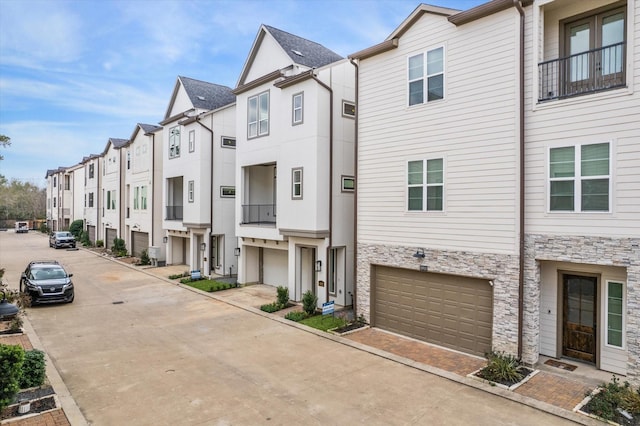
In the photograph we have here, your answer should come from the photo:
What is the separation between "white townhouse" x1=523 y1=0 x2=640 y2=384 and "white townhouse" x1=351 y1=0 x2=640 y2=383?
1.0 inches

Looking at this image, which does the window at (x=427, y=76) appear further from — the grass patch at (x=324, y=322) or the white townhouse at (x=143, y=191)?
the white townhouse at (x=143, y=191)

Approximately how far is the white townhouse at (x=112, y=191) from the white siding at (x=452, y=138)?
27172 millimetres

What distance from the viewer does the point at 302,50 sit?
18609 mm

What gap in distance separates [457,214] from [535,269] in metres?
2.40

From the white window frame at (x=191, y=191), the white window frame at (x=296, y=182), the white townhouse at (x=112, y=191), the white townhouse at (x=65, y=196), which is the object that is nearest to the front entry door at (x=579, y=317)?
the white window frame at (x=296, y=182)

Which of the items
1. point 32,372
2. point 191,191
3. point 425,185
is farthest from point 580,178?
point 191,191

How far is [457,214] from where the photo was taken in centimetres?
1110

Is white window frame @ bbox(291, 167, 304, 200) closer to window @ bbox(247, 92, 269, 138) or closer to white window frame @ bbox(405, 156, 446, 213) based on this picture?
window @ bbox(247, 92, 269, 138)

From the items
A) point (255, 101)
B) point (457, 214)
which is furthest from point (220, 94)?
point (457, 214)

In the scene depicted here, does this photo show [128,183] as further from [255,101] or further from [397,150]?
[397,150]

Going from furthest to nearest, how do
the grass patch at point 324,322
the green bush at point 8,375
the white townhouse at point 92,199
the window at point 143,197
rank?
the white townhouse at point 92,199 → the window at point 143,197 → the grass patch at point 324,322 → the green bush at point 8,375

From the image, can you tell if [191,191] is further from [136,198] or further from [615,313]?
[615,313]

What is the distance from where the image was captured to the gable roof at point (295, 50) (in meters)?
17.8

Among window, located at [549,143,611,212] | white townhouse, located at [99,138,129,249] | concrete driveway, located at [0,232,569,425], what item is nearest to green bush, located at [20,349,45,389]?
concrete driveway, located at [0,232,569,425]
